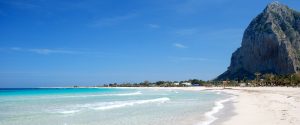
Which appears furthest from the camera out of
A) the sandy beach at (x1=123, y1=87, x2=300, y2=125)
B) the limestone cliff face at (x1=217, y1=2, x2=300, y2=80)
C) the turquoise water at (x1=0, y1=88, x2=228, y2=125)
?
the limestone cliff face at (x1=217, y1=2, x2=300, y2=80)

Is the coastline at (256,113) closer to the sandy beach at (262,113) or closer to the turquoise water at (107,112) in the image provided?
the sandy beach at (262,113)

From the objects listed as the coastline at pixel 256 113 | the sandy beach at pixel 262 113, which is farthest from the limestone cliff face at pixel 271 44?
the sandy beach at pixel 262 113

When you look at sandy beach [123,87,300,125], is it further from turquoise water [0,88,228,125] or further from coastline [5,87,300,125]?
turquoise water [0,88,228,125]

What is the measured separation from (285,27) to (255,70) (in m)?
26.1

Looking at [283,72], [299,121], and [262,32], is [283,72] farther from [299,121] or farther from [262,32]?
[299,121]

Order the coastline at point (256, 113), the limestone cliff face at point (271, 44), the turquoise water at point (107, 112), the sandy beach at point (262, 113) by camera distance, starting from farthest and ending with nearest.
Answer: the limestone cliff face at point (271, 44) → the turquoise water at point (107, 112) → the coastline at point (256, 113) → the sandy beach at point (262, 113)

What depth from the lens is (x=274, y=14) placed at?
554ft

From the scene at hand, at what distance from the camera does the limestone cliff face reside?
515 ft

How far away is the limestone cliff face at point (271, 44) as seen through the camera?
515 ft

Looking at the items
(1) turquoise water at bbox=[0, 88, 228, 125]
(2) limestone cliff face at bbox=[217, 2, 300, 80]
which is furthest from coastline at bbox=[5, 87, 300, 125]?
(2) limestone cliff face at bbox=[217, 2, 300, 80]

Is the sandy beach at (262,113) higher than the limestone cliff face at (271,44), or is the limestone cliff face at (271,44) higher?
the limestone cliff face at (271,44)

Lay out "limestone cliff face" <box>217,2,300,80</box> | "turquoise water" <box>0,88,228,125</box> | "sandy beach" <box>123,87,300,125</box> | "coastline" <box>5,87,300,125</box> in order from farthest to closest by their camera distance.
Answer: "limestone cliff face" <box>217,2,300,80</box>
"turquoise water" <box>0,88,228,125</box>
"coastline" <box>5,87,300,125</box>
"sandy beach" <box>123,87,300,125</box>

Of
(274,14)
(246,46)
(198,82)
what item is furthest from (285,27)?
(198,82)

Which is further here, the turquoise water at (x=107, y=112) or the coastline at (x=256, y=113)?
the turquoise water at (x=107, y=112)
